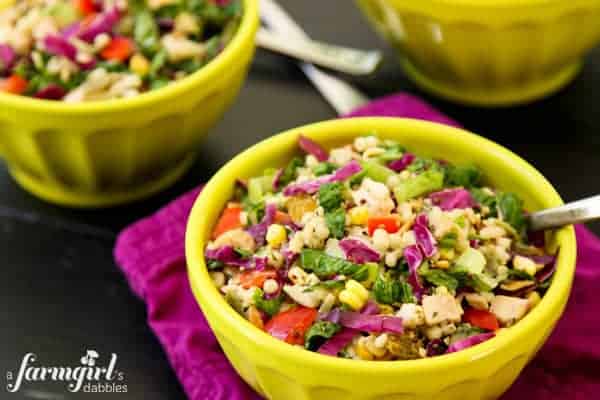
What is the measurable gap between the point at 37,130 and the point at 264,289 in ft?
1.53

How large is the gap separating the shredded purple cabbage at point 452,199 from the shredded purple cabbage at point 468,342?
Result: 0.65ft

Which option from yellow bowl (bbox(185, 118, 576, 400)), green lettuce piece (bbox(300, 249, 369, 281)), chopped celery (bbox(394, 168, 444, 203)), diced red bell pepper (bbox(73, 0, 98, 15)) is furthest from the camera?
diced red bell pepper (bbox(73, 0, 98, 15))

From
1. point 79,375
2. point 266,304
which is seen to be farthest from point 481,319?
point 79,375

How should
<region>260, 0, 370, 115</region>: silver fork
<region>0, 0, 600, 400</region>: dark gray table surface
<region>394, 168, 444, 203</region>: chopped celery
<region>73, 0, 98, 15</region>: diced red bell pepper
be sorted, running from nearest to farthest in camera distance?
1. <region>394, 168, 444, 203</region>: chopped celery
2. <region>0, 0, 600, 400</region>: dark gray table surface
3. <region>73, 0, 98, 15</region>: diced red bell pepper
4. <region>260, 0, 370, 115</region>: silver fork

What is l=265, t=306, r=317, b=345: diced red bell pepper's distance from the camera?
985 mm

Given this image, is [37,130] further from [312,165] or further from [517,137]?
[517,137]

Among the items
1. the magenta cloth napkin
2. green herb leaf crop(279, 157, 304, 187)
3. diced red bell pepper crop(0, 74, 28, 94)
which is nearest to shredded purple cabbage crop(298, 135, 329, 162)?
green herb leaf crop(279, 157, 304, 187)

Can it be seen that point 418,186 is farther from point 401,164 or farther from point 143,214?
point 143,214

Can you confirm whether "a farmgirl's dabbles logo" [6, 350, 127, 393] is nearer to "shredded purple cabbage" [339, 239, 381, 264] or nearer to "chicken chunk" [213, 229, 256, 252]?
"chicken chunk" [213, 229, 256, 252]

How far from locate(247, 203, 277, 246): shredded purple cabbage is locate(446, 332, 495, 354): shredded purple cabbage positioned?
0.91ft

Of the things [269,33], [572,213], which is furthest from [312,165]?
[269,33]

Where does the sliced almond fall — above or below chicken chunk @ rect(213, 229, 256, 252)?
above

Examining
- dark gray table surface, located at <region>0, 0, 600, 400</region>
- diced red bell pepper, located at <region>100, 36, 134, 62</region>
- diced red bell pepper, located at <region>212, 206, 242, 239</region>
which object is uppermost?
diced red bell pepper, located at <region>100, 36, 134, 62</region>

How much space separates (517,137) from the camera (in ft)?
5.00
